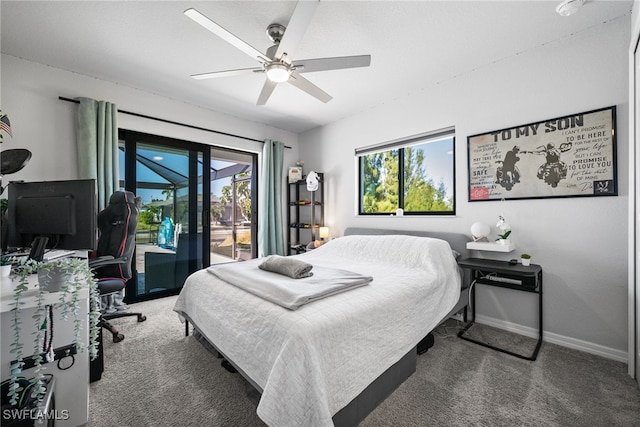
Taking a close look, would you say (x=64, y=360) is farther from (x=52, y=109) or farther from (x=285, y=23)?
(x=52, y=109)

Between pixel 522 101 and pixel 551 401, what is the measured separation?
240cm

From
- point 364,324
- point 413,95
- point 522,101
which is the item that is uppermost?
point 413,95

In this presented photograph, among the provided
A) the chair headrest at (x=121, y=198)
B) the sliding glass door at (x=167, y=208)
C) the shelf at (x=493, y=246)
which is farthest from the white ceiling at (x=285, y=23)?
the shelf at (x=493, y=246)

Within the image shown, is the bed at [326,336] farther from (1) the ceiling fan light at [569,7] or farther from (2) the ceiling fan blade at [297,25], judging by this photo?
(1) the ceiling fan light at [569,7]

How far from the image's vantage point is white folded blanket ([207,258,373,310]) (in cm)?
148

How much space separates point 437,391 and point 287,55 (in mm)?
2453

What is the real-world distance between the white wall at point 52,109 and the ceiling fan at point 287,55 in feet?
5.34

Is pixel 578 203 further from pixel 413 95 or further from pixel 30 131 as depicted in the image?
pixel 30 131

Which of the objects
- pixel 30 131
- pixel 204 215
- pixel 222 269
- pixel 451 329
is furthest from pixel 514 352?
pixel 30 131

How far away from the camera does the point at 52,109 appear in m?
2.77

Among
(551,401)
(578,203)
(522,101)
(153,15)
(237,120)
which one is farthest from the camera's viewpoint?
(237,120)

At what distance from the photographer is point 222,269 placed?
2.16 meters

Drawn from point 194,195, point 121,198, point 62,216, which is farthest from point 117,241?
point 194,195

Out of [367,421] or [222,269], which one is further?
[222,269]
